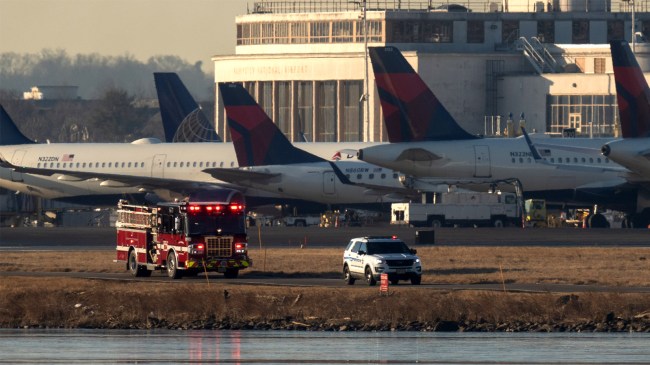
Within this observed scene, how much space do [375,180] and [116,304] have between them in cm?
5349

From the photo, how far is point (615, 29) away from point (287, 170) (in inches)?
2896

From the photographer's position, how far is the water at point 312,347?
119ft

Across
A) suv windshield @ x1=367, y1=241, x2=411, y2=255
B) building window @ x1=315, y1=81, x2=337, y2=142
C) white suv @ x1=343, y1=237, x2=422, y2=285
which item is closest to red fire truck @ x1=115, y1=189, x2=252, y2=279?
white suv @ x1=343, y1=237, x2=422, y2=285

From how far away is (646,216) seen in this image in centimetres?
9656

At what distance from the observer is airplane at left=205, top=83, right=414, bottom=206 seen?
10169cm

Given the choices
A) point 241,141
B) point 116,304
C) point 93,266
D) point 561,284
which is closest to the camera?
point 116,304

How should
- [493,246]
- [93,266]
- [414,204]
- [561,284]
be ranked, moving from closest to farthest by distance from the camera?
[561,284], [93,266], [493,246], [414,204]

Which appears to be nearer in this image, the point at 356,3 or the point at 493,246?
the point at 493,246

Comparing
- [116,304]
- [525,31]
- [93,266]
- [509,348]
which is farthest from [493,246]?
[525,31]

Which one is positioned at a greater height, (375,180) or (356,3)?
(356,3)

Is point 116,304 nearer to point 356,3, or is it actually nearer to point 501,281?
point 501,281

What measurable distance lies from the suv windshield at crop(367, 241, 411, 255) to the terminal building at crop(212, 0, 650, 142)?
314 ft

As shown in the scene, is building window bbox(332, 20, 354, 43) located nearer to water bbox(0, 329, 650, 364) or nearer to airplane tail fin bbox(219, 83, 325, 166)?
airplane tail fin bbox(219, 83, 325, 166)

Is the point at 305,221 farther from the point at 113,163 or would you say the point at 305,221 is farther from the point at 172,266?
the point at 172,266
